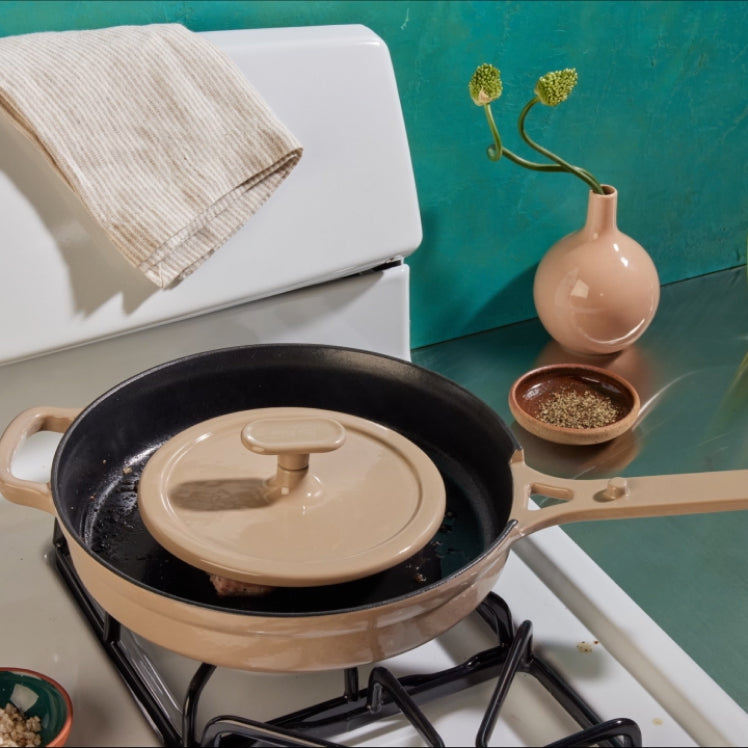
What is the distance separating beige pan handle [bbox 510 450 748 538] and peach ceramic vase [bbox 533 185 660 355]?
447 mm

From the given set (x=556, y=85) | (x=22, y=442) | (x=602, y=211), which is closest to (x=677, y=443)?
(x=602, y=211)

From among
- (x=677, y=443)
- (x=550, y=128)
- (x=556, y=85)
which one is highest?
(x=556, y=85)

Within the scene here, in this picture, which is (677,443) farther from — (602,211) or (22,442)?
(22,442)

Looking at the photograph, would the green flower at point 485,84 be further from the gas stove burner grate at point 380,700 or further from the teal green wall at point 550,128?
the gas stove burner grate at point 380,700

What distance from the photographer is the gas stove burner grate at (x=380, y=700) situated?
0.52 meters

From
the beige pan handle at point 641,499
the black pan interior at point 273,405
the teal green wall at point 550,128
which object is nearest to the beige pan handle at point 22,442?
the black pan interior at point 273,405

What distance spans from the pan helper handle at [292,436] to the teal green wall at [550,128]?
0.47 meters

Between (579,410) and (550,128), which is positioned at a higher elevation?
(550,128)

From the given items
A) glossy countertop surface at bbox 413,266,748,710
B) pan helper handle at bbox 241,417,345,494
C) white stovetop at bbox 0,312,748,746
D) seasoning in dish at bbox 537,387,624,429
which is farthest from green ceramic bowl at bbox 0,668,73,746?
seasoning in dish at bbox 537,387,624,429

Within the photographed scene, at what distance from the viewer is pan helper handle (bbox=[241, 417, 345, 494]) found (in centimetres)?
55

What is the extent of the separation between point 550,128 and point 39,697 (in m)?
0.82

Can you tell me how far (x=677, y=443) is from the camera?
0.92 meters

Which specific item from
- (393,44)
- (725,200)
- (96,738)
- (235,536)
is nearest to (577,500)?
(235,536)

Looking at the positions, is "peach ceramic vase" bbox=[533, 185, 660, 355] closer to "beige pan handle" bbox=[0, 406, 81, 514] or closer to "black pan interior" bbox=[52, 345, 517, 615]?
"black pan interior" bbox=[52, 345, 517, 615]
